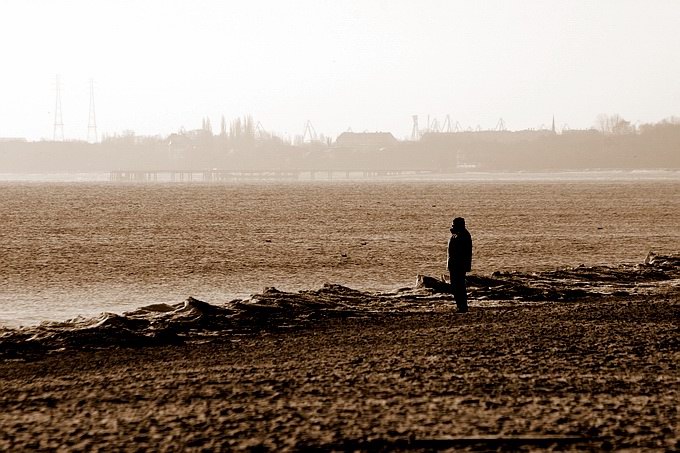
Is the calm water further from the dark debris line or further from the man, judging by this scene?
the man

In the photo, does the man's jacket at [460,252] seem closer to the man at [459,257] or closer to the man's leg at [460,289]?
the man at [459,257]

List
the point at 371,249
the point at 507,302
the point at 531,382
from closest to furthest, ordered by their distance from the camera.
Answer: the point at 531,382 < the point at 507,302 < the point at 371,249

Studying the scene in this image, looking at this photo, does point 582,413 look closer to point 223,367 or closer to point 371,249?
point 223,367

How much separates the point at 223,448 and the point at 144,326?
6.45 meters

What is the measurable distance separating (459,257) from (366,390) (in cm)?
552

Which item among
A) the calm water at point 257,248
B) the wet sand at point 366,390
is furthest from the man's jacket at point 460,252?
the calm water at point 257,248

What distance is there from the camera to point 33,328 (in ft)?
47.8

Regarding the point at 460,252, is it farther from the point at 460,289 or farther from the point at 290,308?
the point at 290,308

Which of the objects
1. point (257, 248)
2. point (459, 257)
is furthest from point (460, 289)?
point (257, 248)

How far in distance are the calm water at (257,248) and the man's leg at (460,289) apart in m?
5.06

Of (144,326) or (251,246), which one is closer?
(144,326)

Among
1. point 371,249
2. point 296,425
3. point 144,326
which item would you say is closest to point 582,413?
point 296,425

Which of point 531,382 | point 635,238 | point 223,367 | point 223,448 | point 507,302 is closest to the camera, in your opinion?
point 223,448

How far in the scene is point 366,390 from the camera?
984 centimetres
